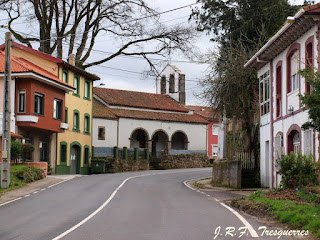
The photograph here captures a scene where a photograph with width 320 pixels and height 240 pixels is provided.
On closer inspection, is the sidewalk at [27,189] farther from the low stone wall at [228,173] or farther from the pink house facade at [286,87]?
the pink house facade at [286,87]

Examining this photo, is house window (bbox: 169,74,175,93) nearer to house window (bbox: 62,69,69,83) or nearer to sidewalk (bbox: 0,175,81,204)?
house window (bbox: 62,69,69,83)

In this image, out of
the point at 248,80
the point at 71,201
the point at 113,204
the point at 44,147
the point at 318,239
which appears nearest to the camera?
the point at 318,239

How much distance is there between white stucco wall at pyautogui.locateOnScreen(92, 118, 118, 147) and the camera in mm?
53469

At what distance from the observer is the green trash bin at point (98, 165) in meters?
46.8

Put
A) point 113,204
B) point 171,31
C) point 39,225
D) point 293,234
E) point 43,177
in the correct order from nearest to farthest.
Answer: point 293,234 < point 39,225 < point 113,204 < point 43,177 < point 171,31

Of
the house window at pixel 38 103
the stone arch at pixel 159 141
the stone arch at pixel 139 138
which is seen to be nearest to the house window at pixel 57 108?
the house window at pixel 38 103

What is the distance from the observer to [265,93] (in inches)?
1080

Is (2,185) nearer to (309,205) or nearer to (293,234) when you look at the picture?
(309,205)

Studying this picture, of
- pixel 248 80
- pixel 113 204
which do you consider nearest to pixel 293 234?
pixel 113 204

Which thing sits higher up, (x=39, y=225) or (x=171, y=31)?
(x=171, y=31)

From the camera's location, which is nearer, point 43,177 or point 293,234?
point 293,234

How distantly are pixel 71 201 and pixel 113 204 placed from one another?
2350 millimetres

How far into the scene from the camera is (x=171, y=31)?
45125 millimetres

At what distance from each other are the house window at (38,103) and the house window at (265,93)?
16009 millimetres
